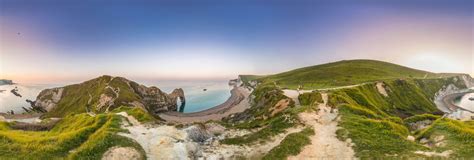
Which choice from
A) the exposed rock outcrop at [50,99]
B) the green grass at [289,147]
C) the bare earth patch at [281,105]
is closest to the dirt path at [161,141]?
the green grass at [289,147]

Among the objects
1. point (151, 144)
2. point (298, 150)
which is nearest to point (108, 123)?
point (151, 144)

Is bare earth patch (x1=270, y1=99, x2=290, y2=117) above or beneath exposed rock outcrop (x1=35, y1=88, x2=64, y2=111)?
above

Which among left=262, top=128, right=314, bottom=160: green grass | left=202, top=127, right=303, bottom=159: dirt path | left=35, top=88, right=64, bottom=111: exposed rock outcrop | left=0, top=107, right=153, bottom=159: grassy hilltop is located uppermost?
left=0, top=107, right=153, bottom=159: grassy hilltop

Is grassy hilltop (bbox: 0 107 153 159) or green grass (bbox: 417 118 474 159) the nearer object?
green grass (bbox: 417 118 474 159)

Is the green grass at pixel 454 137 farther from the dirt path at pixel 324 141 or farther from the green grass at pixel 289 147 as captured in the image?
the green grass at pixel 289 147

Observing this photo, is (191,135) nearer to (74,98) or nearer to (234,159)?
(234,159)

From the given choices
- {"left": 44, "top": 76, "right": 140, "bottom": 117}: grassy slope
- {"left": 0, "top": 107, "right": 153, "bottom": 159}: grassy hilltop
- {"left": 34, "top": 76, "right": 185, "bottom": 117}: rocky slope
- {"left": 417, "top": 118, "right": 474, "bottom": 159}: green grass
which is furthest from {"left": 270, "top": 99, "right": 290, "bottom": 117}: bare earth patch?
{"left": 44, "top": 76, "right": 140, "bottom": 117}: grassy slope

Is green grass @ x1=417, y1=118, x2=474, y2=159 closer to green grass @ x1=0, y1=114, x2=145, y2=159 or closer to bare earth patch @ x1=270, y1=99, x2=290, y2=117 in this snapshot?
green grass @ x1=0, y1=114, x2=145, y2=159
